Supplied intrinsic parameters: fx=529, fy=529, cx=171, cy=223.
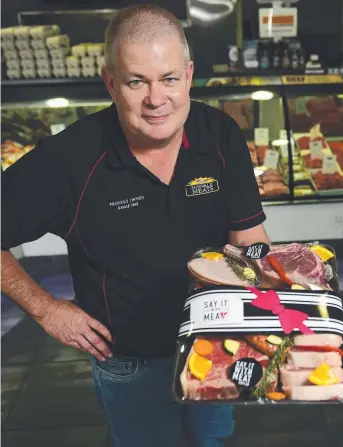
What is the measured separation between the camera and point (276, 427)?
280 cm

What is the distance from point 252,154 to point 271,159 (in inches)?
6.4

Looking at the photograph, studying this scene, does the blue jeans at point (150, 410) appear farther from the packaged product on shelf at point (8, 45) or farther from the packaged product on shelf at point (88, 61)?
the packaged product on shelf at point (8, 45)

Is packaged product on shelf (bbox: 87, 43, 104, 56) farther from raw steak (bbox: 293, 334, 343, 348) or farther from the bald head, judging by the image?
raw steak (bbox: 293, 334, 343, 348)

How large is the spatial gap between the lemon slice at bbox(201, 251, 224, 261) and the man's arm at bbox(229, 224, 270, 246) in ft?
1.32

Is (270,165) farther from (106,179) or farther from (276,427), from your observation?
(106,179)

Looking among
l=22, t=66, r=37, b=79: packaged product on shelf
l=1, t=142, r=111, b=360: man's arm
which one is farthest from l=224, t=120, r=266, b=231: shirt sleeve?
l=22, t=66, r=37, b=79: packaged product on shelf

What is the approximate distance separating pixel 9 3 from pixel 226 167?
4298mm

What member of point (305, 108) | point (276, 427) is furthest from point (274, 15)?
point (276, 427)

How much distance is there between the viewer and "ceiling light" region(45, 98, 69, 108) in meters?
3.94

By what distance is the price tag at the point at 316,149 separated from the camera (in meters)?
4.03

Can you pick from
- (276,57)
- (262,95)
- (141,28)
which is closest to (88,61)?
(262,95)

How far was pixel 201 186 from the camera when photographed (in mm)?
1673

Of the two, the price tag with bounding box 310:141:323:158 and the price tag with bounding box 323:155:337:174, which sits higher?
the price tag with bounding box 310:141:323:158

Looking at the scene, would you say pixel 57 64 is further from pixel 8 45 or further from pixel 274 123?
pixel 274 123
